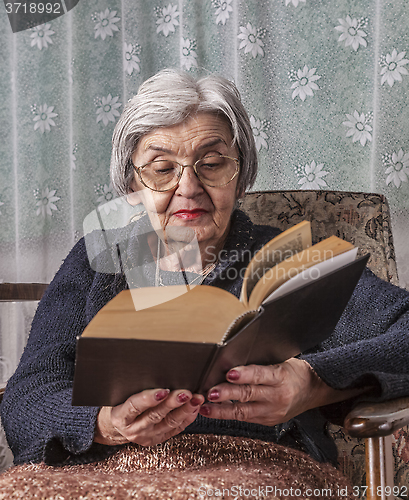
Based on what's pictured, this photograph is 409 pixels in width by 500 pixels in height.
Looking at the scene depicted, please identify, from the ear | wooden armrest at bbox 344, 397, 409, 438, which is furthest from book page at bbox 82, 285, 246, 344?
the ear

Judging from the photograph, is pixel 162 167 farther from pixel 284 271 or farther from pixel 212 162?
pixel 284 271

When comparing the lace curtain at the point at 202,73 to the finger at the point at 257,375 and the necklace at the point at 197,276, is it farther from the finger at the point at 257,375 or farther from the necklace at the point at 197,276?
the finger at the point at 257,375

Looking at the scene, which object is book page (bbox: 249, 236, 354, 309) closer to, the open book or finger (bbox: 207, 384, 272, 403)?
the open book

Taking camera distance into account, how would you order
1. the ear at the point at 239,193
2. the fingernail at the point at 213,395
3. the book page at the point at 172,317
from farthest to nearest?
1. the ear at the point at 239,193
2. the fingernail at the point at 213,395
3. the book page at the point at 172,317

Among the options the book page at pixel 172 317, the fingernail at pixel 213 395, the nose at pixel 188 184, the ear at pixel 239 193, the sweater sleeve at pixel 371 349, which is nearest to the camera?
the book page at pixel 172 317

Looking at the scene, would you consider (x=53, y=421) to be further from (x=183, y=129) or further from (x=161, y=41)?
(x=161, y=41)

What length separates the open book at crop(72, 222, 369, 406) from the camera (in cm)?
43

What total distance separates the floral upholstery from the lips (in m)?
0.31

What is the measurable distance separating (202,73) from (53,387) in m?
1.14

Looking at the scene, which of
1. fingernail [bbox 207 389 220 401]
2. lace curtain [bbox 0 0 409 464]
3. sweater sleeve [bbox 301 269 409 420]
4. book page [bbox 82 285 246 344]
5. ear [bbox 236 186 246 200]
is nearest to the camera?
book page [bbox 82 285 246 344]

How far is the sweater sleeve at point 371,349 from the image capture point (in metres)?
0.64

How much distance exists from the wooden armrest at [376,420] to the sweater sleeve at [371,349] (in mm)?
27

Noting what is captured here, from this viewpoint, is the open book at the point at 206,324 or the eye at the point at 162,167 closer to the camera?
the open book at the point at 206,324

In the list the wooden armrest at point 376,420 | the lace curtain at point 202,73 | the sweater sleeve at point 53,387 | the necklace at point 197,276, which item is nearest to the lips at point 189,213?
the necklace at point 197,276
